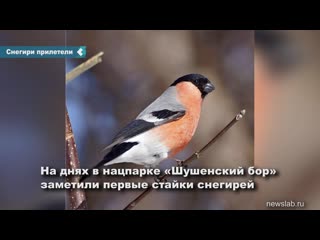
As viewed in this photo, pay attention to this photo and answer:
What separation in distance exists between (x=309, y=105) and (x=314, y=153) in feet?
1.34

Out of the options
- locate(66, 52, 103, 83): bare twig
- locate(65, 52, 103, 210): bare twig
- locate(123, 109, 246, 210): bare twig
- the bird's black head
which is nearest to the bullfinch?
the bird's black head

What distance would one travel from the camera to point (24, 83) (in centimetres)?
642

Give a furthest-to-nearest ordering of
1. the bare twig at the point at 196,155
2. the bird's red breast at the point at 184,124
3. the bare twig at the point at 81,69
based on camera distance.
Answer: the bare twig at the point at 81,69, the bird's red breast at the point at 184,124, the bare twig at the point at 196,155

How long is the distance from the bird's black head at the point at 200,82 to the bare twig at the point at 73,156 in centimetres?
72

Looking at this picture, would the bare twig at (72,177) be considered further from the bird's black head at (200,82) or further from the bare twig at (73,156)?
the bird's black head at (200,82)

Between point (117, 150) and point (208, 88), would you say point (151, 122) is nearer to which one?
point (117, 150)

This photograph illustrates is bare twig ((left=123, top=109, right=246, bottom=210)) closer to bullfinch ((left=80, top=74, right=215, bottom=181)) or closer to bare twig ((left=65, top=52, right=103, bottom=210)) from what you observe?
bullfinch ((left=80, top=74, right=215, bottom=181))

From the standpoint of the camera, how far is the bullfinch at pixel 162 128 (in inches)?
246

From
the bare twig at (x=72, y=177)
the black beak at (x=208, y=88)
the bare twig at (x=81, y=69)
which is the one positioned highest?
the bare twig at (x=81, y=69)

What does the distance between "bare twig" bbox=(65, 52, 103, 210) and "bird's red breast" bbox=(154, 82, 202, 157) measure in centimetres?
72

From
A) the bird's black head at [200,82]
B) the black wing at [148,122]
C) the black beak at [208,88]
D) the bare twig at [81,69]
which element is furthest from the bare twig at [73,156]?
the black beak at [208,88]

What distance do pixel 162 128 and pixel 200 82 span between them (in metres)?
0.52
